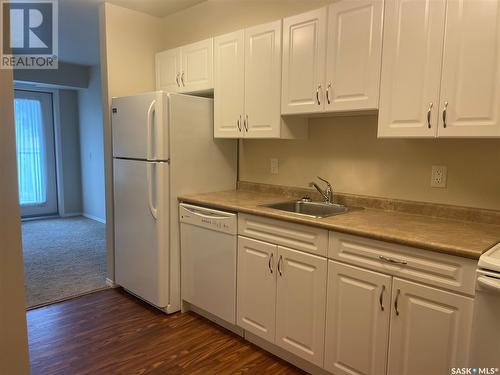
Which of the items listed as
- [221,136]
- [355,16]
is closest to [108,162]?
[221,136]

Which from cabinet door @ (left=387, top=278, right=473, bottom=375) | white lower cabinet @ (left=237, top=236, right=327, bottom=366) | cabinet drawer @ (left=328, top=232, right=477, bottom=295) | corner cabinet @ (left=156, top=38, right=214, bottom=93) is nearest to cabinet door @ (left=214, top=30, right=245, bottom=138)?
corner cabinet @ (left=156, top=38, right=214, bottom=93)

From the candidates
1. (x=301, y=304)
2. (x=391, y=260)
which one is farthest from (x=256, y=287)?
(x=391, y=260)

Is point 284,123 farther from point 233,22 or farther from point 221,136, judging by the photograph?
point 233,22

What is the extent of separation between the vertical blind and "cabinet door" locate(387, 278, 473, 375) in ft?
19.5

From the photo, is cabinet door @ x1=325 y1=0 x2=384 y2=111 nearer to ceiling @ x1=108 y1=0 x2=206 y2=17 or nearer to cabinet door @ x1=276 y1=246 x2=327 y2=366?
cabinet door @ x1=276 y1=246 x2=327 y2=366

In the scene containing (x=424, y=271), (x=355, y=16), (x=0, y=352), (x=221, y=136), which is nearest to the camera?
(x=0, y=352)

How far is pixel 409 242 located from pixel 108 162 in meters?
2.62

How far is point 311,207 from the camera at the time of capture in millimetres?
2576

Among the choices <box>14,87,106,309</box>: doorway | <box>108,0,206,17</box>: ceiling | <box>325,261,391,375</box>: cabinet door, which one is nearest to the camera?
<box>325,261,391,375</box>: cabinet door

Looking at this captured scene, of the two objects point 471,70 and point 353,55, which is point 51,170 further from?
point 471,70

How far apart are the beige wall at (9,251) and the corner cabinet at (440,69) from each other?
167 cm

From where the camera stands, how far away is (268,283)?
2.21m

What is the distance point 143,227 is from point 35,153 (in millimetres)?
4228

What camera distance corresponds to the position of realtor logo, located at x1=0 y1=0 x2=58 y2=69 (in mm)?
3227
